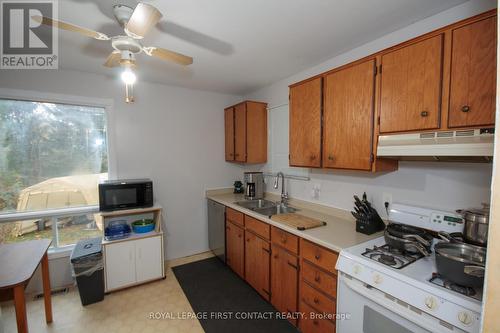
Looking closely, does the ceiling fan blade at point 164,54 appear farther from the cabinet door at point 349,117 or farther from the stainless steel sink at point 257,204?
the stainless steel sink at point 257,204

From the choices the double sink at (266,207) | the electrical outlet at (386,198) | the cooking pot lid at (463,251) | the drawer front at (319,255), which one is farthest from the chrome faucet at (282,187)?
the cooking pot lid at (463,251)

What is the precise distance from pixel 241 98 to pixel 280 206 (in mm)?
1900

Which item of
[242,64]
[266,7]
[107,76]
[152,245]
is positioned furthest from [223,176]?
[266,7]

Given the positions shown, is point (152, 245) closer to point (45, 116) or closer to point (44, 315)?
point (44, 315)

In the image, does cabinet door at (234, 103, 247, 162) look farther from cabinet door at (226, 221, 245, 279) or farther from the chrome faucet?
cabinet door at (226, 221, 245, 279)

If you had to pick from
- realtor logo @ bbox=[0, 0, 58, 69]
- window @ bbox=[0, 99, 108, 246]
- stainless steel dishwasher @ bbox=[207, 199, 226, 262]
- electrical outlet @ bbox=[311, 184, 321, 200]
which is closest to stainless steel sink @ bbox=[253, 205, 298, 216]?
electrical outlet @ bbox=[311, 184, 321, 200]

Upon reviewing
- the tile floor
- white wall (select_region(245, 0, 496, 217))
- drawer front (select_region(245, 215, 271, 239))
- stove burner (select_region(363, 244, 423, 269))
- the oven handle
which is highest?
white wall (select_region(245, 0, 496, 217))

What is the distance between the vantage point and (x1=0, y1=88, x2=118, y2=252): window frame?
229 cm

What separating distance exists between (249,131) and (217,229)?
55.6 inches

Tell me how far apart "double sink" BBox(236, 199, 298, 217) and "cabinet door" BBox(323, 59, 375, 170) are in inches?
37.3

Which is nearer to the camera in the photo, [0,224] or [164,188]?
[0,224]

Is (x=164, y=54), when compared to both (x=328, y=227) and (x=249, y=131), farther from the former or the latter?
(x=328, y=227)

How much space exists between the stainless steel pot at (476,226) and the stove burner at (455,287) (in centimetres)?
28

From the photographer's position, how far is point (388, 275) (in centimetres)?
117
